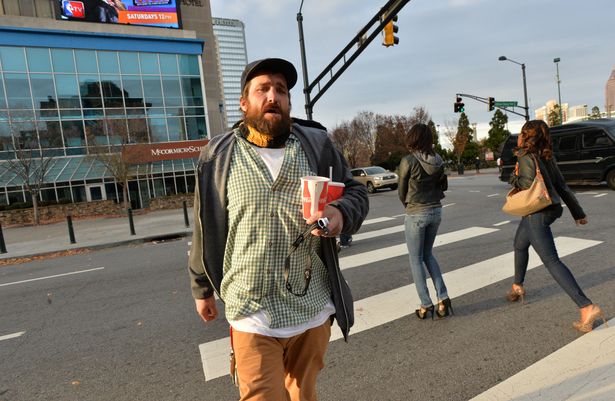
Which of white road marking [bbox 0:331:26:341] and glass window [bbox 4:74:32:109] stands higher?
glass window [bbox 4:74:32:109]

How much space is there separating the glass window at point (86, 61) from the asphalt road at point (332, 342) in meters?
28.4

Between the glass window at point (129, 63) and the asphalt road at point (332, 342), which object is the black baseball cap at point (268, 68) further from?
the glass window at point (129, 63)

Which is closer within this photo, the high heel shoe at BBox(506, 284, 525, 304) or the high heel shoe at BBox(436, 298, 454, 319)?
the high heel shoe at BBox(436, 298, 454, 319)

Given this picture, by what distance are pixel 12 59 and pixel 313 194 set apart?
35257 mm

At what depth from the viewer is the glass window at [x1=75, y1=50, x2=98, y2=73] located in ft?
97.2

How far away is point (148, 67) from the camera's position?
104 ft

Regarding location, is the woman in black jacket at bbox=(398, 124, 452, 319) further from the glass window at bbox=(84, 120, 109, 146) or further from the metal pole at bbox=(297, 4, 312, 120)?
A: the glass window at bbox=(84, 120, 109, 146)

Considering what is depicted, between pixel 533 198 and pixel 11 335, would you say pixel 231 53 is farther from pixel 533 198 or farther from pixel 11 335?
pixel 533 198

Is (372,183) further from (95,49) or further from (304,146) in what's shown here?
(95,49)

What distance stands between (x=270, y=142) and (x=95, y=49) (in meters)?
34.8

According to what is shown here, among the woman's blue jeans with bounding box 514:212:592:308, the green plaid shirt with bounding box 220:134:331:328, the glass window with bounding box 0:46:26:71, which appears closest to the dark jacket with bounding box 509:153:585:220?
the woman's blue jeans with bounding box 514:212:592:308

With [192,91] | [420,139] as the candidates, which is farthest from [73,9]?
[420,139]

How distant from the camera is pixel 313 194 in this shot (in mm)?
1568

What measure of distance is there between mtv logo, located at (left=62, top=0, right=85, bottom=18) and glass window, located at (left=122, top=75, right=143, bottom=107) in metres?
8.67
